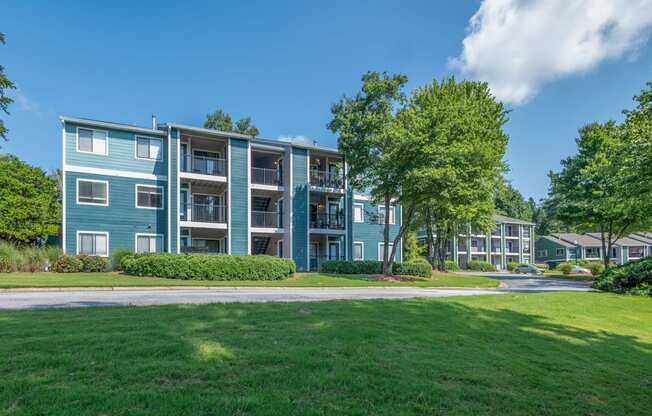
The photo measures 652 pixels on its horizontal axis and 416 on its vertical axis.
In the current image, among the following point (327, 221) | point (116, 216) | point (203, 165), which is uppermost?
point (203, 165)

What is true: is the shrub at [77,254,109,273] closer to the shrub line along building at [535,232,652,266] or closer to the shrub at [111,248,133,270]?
the shrub at [111,248,133,270]

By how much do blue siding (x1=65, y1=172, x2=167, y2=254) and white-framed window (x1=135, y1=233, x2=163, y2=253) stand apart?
260mm

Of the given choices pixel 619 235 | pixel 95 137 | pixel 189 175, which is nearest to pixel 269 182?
pixel 189 175

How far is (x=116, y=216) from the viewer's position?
25406 mm

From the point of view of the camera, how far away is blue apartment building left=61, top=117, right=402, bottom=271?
2480cm

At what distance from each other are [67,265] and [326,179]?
18048mm

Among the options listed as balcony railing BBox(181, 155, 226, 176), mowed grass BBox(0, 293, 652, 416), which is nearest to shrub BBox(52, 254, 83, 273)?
balcony railing BBox(181, 155, 226, 176)

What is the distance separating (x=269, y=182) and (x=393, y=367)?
1049 inches

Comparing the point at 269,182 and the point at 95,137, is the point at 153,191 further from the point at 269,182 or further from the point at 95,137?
the point at 269,182

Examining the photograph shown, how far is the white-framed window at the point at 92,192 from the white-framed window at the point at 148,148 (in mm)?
2773

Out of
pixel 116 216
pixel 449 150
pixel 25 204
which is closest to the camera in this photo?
pixel 449 150

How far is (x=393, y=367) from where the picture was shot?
15.3 feet

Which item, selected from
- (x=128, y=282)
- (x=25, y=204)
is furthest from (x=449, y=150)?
(x=25, y=204)

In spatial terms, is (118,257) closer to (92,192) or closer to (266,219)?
(92,192)
